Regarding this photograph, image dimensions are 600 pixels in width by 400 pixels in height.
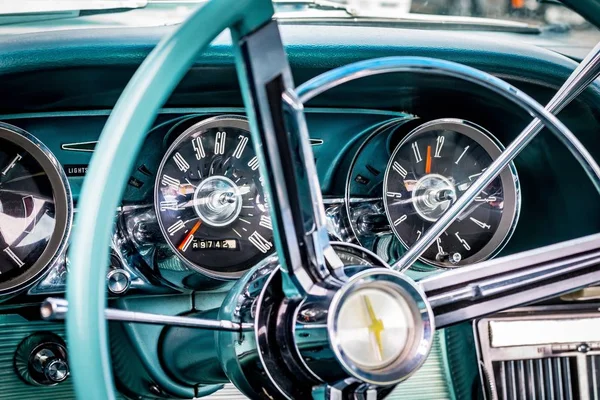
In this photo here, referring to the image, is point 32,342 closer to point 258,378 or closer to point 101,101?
point 101,101

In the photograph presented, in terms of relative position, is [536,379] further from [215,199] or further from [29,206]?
[29,206]

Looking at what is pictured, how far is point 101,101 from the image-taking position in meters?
1.86

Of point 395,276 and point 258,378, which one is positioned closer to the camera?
point 395,276

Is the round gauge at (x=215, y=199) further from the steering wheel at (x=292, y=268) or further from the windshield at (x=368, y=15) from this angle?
the steering wheel at (x=292, y=268)

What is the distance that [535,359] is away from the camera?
1.98 m

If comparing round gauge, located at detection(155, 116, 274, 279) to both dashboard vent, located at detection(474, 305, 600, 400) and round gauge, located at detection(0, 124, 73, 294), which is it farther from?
dashboard vent, located at detection(474, 305, 600, 400)

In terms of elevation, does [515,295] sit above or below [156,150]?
below

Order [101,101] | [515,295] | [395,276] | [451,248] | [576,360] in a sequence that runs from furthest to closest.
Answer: [451,248], [576,360], [101,101], [515,295], [395,276]

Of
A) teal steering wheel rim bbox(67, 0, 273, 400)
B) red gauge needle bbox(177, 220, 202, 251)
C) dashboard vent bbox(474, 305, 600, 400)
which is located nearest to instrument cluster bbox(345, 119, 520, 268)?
dashboard vent bbox(474, 305, 600, 400)

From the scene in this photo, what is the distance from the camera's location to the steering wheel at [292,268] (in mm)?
887

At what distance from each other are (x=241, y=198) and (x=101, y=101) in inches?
15.9

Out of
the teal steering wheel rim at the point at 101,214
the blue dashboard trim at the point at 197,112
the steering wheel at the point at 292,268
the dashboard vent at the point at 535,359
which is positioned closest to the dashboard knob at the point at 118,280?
the blue dashboard trim at the point at 197,112

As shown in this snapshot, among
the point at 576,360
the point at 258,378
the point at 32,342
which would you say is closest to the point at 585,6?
the point at 258,378

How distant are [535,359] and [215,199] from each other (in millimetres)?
863
